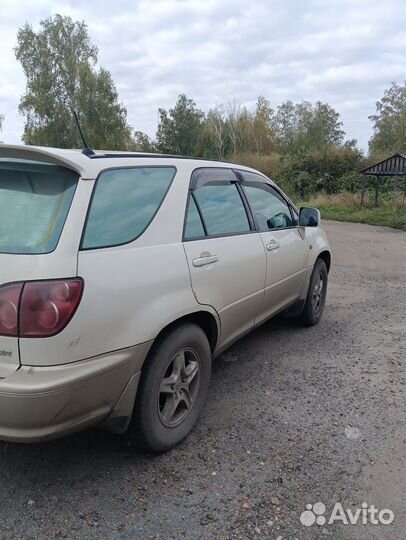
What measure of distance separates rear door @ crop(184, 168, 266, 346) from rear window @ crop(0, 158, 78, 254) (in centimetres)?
83

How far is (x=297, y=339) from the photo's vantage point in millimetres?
4648

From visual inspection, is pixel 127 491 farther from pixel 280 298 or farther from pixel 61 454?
pixel 280 298

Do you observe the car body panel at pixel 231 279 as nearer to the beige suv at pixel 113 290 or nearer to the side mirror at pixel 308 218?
the beige suv at pixel 113 290

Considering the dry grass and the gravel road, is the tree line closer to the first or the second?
the dry grass

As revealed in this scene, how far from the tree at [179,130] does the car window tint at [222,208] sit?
172 feet

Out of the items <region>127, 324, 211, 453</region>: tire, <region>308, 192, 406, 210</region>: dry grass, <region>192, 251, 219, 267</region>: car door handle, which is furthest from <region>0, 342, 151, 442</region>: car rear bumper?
<region>308, 192, 406, 210</region>: dry grass

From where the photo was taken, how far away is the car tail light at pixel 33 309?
6.39 ft

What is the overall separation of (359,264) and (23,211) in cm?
810

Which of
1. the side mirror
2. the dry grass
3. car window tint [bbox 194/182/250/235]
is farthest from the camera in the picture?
the dry grass

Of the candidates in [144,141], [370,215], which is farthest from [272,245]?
[144,141]

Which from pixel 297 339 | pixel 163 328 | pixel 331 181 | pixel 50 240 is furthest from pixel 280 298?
pixel 331 181

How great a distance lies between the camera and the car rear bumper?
1940mm

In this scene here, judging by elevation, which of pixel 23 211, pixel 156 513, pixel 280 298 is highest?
pixel 23 211

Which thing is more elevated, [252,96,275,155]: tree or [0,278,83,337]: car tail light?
[252,96,275,155]: tree
